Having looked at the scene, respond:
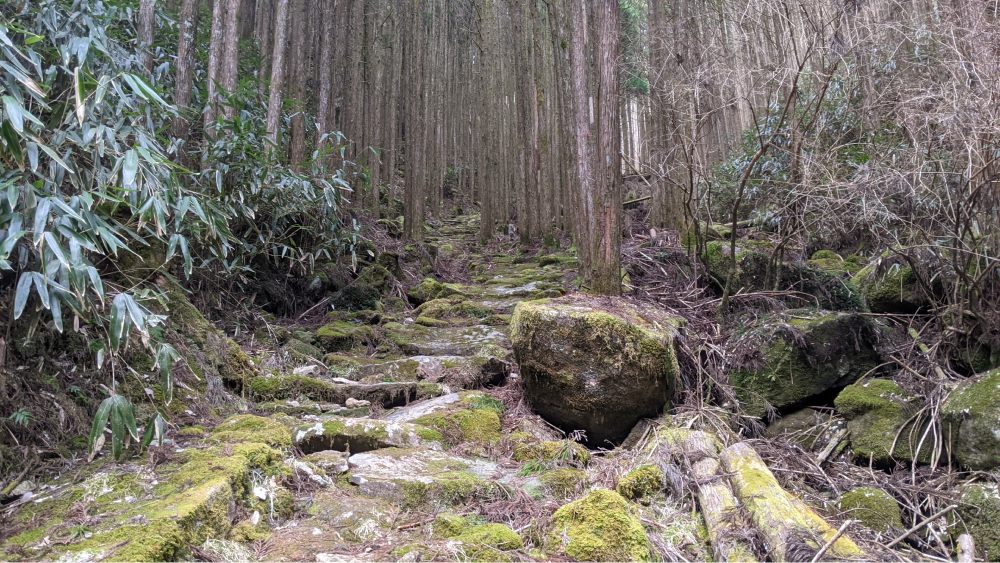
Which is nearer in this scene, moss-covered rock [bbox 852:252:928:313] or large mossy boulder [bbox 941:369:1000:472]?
large mossy boulder [bbox 941:369:1000:472]

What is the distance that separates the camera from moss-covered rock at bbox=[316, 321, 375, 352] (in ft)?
20.1

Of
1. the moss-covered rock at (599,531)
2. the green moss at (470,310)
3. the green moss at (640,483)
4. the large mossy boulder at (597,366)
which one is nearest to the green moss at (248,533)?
the moss-covered rock at (599,531)

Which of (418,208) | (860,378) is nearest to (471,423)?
(860,378)

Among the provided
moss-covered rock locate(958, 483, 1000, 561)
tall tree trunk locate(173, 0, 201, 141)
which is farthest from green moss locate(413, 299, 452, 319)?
moss-covered rock locate(958, 483, 1000, 561)

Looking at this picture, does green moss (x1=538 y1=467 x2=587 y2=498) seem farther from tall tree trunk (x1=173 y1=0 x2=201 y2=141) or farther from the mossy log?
tall tree trunk (x1=173 y1=0 x2=201 y2=141)

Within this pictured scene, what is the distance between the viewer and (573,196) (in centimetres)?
1049

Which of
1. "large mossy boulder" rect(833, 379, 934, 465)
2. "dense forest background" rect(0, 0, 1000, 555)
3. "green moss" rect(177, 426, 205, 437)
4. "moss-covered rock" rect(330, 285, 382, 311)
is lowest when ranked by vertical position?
"large mossy boulder" rect(833, 379, 934, 465)

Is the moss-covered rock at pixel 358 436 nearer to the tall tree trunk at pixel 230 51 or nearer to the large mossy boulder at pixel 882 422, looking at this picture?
the large mossy boulder at pixel 882 422

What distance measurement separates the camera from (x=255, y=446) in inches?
119

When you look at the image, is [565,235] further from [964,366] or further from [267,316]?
[964,366]

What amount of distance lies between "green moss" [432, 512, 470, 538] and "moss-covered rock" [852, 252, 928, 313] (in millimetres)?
4478

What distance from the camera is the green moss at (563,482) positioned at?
10.2ft

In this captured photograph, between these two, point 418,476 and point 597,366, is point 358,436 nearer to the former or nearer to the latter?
point 418,476

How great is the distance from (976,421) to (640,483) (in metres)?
2.18
